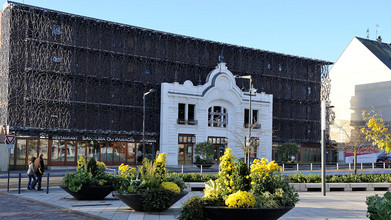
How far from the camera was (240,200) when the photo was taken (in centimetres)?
1083

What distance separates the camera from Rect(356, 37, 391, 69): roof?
74438 millimetres

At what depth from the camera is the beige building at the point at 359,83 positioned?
7344cm

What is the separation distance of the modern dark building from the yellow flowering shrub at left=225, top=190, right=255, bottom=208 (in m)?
38.8

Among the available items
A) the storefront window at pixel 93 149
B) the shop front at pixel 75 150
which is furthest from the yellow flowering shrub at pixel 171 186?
the storefront window at pixel 93 149

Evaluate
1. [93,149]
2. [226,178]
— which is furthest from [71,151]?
[226,178]

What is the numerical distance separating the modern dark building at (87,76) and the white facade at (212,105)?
1684mm

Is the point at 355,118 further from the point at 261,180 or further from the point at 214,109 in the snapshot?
the point at 261,180

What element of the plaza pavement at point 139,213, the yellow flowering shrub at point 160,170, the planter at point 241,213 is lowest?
the plaza pavement at point 139,213

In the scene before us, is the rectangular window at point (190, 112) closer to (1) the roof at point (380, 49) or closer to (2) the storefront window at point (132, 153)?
(2) the storefront window at point (132, 153)

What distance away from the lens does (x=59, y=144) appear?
48.8 metres

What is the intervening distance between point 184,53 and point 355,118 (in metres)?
35.7

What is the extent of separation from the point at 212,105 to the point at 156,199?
44.0 m

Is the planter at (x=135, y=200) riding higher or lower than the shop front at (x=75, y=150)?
lower

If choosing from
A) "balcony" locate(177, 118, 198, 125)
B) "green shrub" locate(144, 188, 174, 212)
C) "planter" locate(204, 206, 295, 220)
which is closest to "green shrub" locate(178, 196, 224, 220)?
"planter" locate(204, 206, 295, 220)
